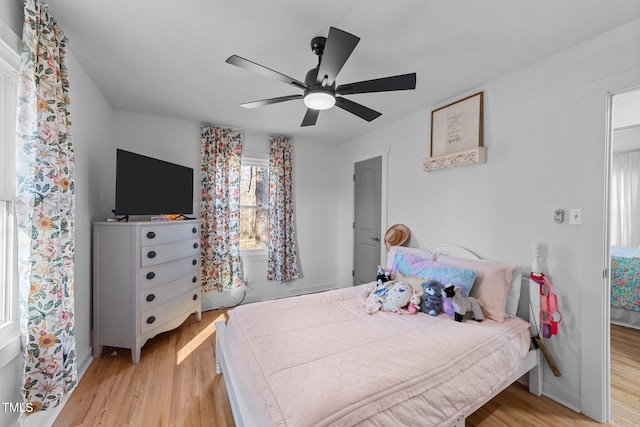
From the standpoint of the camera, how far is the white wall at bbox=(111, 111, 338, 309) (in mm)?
3262

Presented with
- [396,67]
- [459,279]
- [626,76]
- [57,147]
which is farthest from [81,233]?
[626,76]

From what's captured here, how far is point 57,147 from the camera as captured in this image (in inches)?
61.2

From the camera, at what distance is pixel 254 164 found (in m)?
3.91

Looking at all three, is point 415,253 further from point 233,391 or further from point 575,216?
point 233,391

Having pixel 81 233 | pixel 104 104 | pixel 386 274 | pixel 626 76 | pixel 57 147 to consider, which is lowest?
pixel 386 274

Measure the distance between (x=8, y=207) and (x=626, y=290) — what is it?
5.60m

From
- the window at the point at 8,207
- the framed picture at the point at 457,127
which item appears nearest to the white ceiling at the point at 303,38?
the framed picture at the point at 457,127

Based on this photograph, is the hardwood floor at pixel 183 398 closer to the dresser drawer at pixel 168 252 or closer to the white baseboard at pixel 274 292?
the dresser drawer at pixel 168 252

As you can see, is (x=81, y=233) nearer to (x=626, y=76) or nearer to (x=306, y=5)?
(x=306, y=5)

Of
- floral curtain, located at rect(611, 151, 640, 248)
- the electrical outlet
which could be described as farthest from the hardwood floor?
floral curtain, located at rect(611, 151, 640, 248)

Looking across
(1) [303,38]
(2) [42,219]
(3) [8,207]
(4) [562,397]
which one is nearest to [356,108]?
(1) [303,38]

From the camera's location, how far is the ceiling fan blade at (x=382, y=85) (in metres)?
1.64

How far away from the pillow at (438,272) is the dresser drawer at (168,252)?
7.30 ft

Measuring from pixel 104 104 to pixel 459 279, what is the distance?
379cm
